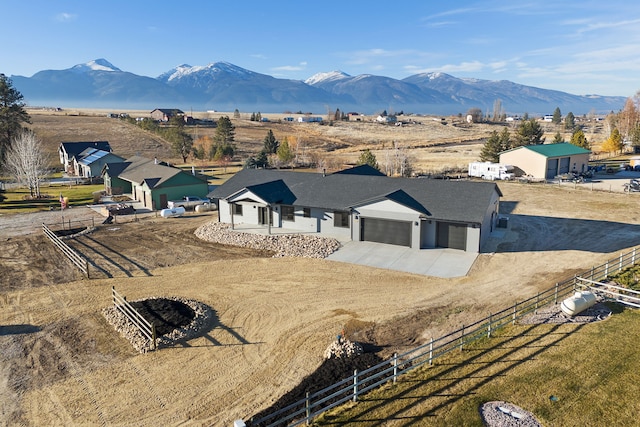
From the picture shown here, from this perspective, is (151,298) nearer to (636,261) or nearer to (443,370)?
(443,370)

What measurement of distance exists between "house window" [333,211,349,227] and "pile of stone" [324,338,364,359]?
17237mm

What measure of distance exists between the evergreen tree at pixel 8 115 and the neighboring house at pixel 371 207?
1919 inches

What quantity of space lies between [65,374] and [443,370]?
14.2 metres

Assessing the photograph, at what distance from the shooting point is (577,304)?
20.0 m

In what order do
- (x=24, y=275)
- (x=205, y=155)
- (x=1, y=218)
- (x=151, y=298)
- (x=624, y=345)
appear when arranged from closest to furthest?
(x=624, y=345) < (x=151, y=298) < (x=24, y=275) < (x=1, y=218) < (x=205, y=155)

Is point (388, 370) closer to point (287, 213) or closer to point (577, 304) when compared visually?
point (577, 304)

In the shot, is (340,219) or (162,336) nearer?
(162,336)

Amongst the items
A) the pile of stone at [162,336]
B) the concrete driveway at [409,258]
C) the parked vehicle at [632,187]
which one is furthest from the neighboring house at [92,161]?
the parked vehicle at [632,187]

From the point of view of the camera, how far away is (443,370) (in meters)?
16.1

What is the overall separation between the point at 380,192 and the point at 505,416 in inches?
889

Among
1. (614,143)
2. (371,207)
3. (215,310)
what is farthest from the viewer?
(614,143)

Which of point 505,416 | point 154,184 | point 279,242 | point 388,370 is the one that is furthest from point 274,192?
point 505,416

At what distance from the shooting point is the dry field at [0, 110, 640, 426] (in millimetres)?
15227

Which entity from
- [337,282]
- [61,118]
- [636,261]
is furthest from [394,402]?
[61,118]
